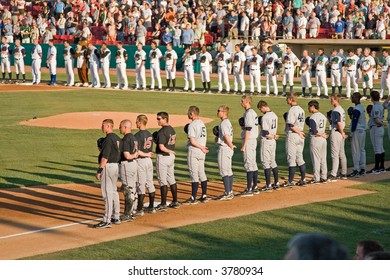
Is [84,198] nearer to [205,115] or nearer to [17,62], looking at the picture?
[205,115]

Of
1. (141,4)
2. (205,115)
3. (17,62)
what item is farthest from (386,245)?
(141,4)

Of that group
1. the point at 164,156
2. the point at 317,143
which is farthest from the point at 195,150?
the point at 317,143

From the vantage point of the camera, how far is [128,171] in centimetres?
1427

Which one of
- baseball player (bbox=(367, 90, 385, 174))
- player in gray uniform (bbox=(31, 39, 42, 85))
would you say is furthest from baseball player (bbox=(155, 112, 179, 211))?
player in gray uniform (bbox=(31, 39, 42, 85))

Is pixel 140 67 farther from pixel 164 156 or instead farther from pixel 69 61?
pixel 164 156

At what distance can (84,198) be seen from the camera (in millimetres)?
16516

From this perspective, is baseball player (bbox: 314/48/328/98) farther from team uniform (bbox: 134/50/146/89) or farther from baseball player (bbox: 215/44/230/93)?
team uniform (bbox: 134/50/146/89)

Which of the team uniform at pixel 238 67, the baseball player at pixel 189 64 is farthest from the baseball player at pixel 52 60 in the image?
the team uniform at pixel 238 67

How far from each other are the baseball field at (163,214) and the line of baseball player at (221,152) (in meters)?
0.31

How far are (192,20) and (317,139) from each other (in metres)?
28.3

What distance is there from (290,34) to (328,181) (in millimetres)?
26077

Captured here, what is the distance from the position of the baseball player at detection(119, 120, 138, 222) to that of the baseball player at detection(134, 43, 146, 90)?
2255cm

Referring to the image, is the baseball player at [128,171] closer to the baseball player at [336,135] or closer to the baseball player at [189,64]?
the baseball player at [336,135]

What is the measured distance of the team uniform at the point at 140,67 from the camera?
3676 centimetres
